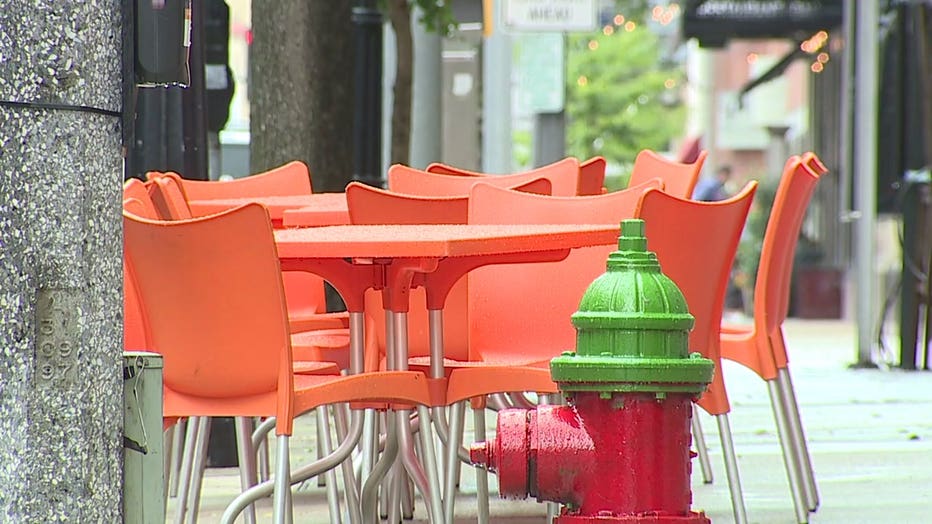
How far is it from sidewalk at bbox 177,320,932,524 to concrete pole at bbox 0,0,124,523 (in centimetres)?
304

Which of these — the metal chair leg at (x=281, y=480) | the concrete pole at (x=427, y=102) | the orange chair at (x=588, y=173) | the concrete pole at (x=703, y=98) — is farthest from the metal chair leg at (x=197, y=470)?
the concrete pole at (x=703, y=98)

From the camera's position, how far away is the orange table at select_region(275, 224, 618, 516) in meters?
3.79

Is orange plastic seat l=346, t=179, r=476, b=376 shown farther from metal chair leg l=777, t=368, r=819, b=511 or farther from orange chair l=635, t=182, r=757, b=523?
metal chair leg l=777, t=368, r=819, b=511

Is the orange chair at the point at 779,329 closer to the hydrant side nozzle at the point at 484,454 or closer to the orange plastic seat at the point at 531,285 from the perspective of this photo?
the orange plastic seat at the point at 531,285

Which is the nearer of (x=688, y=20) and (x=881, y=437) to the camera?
(x=881, y=437)

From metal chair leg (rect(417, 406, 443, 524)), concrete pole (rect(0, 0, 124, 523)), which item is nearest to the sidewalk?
metal chair leg (rect(417, 406, 443, 524))

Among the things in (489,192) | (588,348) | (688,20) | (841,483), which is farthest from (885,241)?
(588,348)

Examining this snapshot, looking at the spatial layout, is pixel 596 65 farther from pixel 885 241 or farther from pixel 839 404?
pixel 839 404

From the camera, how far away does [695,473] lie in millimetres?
6594

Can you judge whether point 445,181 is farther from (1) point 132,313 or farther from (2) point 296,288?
(1) point 132,313

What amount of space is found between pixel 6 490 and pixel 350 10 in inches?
272

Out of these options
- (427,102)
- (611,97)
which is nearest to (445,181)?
(427,102)

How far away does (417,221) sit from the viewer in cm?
522

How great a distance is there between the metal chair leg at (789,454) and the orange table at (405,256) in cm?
126
